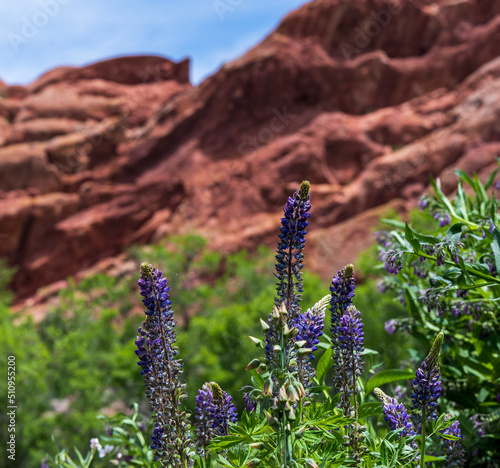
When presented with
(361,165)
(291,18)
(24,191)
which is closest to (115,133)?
(24,191)

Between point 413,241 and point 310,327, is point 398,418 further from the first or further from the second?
point 413,241

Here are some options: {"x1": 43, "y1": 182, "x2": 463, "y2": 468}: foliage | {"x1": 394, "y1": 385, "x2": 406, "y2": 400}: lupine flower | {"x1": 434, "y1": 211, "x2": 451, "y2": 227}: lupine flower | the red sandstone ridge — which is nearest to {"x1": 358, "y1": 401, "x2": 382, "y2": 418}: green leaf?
{"x1": 43, "y1": 182, "x2": 463, "y2": 468}: foliage

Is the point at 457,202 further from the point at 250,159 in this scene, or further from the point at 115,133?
the point at 115,133

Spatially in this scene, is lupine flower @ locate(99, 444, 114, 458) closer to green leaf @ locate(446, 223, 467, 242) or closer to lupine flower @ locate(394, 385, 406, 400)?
lupine flower @ locate(394, 385, 406, 400)

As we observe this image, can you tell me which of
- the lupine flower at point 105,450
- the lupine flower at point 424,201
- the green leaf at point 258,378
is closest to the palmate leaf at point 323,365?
the green leaf at point 258,378

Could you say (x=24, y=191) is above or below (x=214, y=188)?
above

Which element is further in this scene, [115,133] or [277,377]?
[115,133]

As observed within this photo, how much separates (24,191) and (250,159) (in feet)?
64.1

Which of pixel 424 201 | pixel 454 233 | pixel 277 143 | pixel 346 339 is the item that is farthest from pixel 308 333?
pixel 277 143

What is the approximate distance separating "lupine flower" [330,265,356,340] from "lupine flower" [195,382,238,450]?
0.45m

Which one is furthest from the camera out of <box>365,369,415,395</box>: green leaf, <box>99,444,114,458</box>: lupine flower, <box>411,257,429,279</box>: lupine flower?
<box>411,257,429,279</box>: lupine flower

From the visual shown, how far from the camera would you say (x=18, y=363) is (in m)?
20.8

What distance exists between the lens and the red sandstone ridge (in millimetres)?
36812

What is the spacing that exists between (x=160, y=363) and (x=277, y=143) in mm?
39989
